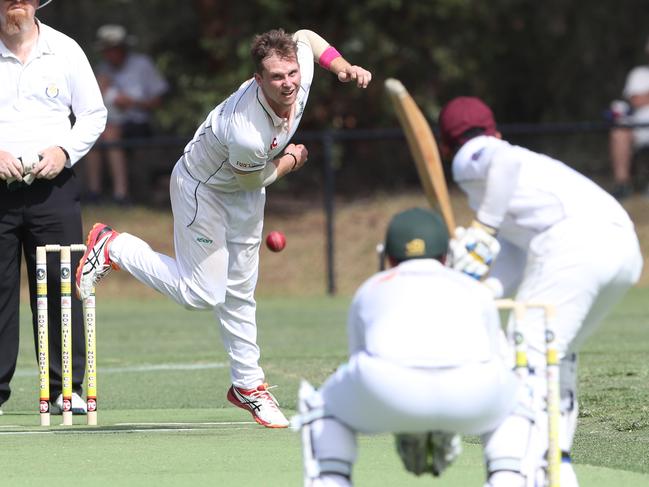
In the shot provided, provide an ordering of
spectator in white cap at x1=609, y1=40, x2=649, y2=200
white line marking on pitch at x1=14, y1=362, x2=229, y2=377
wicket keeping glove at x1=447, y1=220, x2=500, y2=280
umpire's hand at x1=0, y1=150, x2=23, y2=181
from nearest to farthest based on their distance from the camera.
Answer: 1. wicket keeping glove at x1=447, y1=220, x2=500, y2=280
2. umpire's hand at x1=0, y1=150, x2=23, y2=181
3. white line marking on pitch at x1=14, y1=362, x2=229, y2=377
4. spectator in white cap at x1=609, y1=40, x2=649, y2=200

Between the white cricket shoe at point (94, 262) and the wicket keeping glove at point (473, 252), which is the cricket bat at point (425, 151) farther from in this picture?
the white cricket shoe at point (94, 262)

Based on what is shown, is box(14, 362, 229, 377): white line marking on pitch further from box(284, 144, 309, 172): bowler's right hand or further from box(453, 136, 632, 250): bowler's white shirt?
box(453, 136, 632, 250): bowler's white shirt

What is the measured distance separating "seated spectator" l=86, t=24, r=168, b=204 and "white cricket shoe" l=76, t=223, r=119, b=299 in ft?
32.1

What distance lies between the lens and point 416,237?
5.02m

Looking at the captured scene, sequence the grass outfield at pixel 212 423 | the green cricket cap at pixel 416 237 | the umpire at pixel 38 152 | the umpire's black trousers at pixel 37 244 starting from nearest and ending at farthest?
1. the green cricket cap at pixel 416 237
2. the grass outfield at pixel 212 423
3. the umpire at pixel 38 152
4. the umpire's black trousers at pixel 37 244

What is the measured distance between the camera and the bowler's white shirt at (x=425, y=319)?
4.79m

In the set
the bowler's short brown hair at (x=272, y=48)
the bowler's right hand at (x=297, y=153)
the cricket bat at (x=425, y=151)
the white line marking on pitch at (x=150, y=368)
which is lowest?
the white line marking on pitch at (x=150, y=368)

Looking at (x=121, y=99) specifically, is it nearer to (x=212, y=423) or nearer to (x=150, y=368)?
(x=150, y=368)

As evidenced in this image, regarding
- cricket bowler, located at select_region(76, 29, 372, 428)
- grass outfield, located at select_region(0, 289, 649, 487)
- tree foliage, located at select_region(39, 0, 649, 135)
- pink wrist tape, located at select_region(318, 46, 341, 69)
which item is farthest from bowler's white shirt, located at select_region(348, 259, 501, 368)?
tree foliage, located at select_region(39, 0, 649, 135)

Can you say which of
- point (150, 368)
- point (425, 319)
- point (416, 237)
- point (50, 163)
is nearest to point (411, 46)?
point (150, 368)

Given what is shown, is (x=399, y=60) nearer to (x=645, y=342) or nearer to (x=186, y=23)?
(x=186, y=23)

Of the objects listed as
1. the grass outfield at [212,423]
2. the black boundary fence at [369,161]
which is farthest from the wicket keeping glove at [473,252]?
the black boundary fence at [369,161]

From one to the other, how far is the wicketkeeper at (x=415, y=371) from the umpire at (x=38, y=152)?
3440mm

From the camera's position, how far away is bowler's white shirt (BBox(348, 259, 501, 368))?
4.79m
